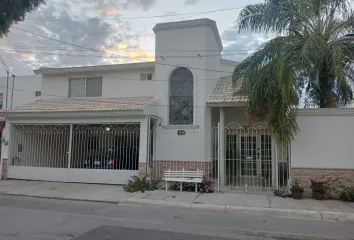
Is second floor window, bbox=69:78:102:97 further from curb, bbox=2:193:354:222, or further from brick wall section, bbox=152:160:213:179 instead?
curb, bbox=2:193:354:222

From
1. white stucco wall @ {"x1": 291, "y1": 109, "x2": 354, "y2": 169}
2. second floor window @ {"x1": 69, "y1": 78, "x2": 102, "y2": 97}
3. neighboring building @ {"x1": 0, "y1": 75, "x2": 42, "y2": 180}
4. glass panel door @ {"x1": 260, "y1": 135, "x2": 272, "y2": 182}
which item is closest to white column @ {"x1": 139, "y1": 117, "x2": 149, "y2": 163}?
glass panel door @ {"x1": 260, "y1": 135, "x2": 272, "y2": 182}

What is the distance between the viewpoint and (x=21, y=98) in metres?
26.3

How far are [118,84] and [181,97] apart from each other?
430 centimetres

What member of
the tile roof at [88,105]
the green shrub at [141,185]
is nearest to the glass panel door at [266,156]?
the green shrub at [141,185]

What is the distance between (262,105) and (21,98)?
22.3 metres

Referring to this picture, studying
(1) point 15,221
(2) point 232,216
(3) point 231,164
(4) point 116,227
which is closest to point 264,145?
(3) point 231,164

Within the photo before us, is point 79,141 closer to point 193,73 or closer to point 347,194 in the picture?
point 193,73

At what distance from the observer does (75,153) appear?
→ 1458 cm

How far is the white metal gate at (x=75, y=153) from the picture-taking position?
1400cm

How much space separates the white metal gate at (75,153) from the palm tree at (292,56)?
19.3ft

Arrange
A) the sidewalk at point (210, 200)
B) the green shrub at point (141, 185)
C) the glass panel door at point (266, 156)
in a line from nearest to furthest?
the sidewalk at point (210, 200)
the green shrub at point (141, 185)
the glass panel door at point (266, 156)

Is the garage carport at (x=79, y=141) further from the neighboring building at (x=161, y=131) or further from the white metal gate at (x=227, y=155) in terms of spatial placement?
the white metal gate at (x=227, y=155)

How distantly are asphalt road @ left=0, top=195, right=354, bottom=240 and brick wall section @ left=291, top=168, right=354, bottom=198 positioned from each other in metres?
2.85

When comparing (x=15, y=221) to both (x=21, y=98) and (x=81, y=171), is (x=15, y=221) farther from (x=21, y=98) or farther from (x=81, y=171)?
(x=21, y=98)
